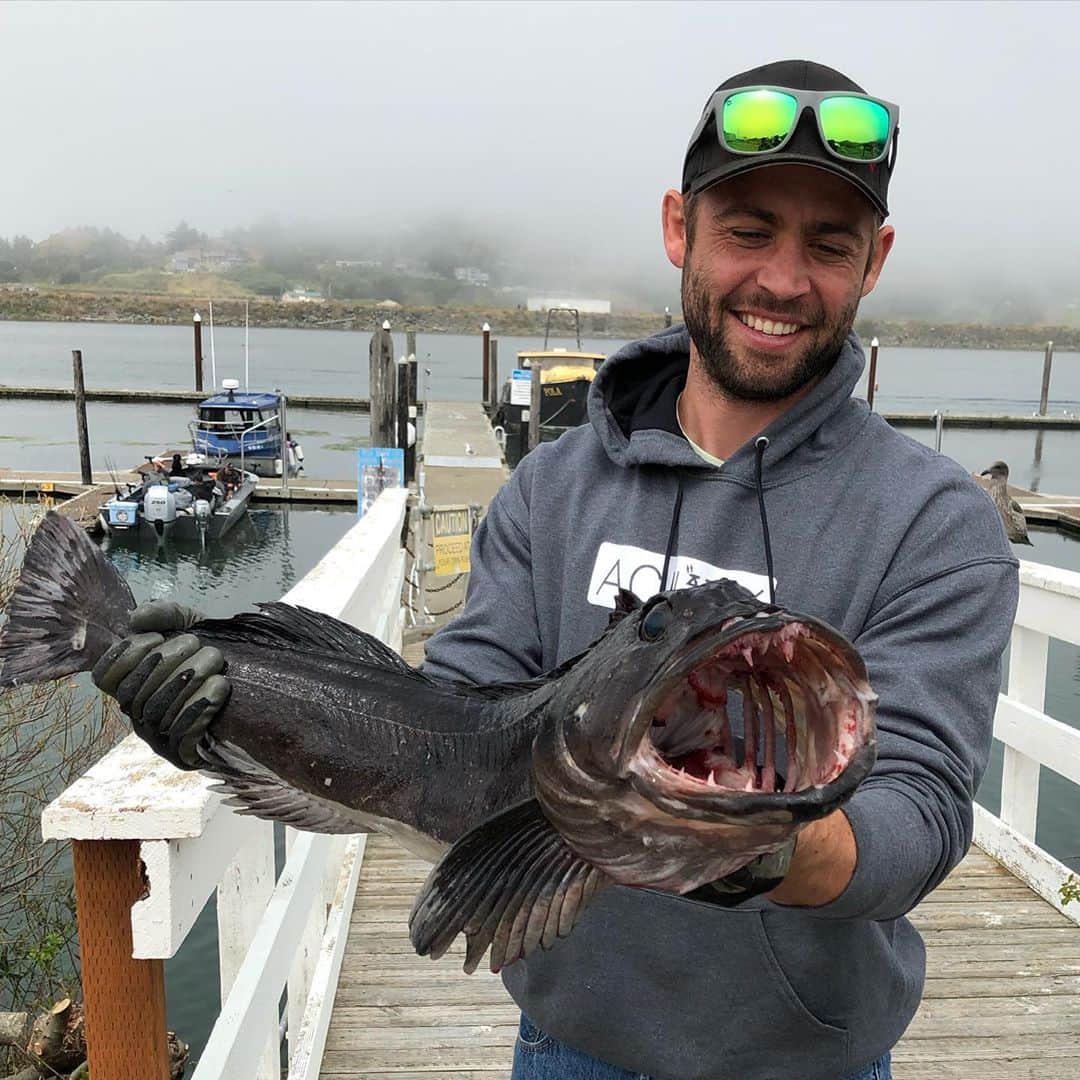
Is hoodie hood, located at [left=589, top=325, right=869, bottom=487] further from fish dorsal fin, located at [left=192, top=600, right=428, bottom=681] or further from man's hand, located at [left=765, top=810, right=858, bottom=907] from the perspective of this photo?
man's hand, located at [left=765, top=810, right=858, bottom=907]

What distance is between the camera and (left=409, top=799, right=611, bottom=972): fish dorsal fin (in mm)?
1546

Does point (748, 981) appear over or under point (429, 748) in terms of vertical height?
under

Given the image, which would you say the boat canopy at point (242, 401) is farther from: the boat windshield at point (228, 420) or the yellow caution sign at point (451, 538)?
the yellow caution sign at point (451, 538)

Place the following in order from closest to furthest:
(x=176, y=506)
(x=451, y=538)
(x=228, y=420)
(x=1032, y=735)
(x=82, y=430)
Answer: (x=1032, y=735) → (x=451, y=538) → (x=176, y=506) → (x=82, y=430) → (x=228, y=420)

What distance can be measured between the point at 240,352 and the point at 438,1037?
11646 centimetres

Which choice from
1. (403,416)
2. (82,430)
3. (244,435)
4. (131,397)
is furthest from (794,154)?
(131,397)

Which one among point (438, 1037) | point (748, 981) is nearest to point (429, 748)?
point (748, 981)

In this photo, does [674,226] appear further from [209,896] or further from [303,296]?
[303,296]

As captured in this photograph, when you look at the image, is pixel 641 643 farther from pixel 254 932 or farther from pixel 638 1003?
pixel 254 932

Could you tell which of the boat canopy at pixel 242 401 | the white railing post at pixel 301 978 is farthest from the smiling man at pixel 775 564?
the boat canopy at pixel 242 401

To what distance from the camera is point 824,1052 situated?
6.29 feet

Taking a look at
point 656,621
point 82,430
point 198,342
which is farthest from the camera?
point 198,342

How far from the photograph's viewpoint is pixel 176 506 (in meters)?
23.3

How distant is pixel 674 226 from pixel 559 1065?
6.45 ft
